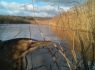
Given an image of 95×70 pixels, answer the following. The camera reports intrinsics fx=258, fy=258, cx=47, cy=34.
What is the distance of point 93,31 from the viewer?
237 centimetres

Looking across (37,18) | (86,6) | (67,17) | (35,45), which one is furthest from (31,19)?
(86,6)

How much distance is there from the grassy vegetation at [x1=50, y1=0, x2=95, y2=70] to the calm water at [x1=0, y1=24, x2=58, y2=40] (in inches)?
2.9

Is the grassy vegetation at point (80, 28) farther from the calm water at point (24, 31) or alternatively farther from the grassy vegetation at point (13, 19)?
the grassy vegetation at point (13, 19)

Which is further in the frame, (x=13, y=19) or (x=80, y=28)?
(x=80, y=28)

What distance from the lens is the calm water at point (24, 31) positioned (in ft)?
7.15

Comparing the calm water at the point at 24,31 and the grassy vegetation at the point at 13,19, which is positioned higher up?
the grassy vegetation at the point at 13,19

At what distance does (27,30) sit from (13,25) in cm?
15

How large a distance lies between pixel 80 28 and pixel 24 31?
528 mm

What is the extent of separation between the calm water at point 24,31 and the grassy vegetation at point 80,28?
0.24 feet

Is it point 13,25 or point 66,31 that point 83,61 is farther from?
point 13,25

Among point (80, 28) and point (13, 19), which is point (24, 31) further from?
point (80, 28)

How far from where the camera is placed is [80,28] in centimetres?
244

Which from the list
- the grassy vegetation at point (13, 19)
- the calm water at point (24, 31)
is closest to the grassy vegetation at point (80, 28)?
the calm water at point (24, 31)

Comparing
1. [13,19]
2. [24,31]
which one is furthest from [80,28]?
[13,19]
